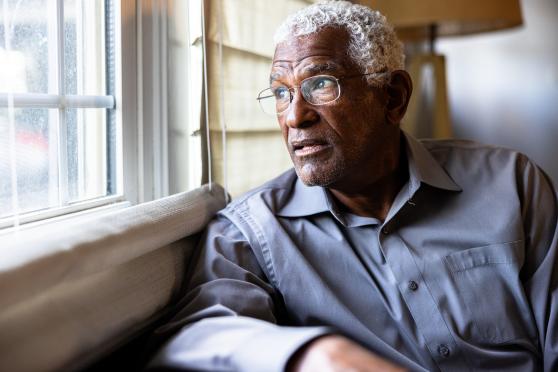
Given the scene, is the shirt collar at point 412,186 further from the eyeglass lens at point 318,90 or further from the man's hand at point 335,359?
the man's hand at point 335,359

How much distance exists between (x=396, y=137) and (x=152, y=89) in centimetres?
54

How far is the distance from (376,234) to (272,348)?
20.5 inches

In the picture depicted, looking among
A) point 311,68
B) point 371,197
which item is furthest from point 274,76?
point 371,197

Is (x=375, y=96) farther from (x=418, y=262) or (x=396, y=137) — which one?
(x=418, y=262)

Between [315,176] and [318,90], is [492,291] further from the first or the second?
[318,90]

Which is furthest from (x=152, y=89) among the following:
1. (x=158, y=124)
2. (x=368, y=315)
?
(x=368, y=315)

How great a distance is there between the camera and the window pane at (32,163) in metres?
0.95

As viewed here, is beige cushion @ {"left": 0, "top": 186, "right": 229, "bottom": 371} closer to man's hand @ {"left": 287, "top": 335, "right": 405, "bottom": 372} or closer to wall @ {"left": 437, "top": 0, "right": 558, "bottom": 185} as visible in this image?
man's hand @ {"left": 287, "top": 335, "right": 405, "bottom": 372}

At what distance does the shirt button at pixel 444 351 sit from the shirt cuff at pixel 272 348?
0.45 metres

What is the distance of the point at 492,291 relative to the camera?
122 cm

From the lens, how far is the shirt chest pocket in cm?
120

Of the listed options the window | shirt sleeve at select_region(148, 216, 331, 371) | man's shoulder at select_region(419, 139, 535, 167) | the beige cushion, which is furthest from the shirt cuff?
man's shoulder at select_region(419, 139, 535, 167)

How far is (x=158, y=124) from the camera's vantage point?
4.46ft

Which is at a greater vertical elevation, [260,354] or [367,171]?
[367,171]
